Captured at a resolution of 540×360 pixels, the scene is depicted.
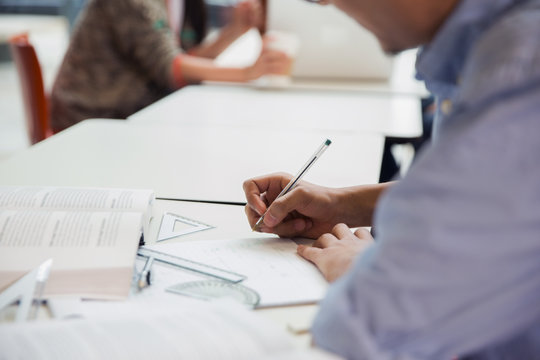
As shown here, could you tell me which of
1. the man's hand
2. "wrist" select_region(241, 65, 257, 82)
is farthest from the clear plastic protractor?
"wrist" select_region(241, 65, 257, 82)

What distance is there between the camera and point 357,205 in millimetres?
1059

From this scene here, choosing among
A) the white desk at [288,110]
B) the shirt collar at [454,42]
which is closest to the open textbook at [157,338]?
the shirt collar at [454,42]

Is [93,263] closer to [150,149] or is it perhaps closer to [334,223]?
[334,223]

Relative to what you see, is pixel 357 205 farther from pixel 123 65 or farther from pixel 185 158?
pixel 123 65

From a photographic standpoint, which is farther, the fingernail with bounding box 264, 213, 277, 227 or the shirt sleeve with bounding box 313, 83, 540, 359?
the fingernail with bounding box 264, 213, 277, 227

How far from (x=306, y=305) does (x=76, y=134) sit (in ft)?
3.86

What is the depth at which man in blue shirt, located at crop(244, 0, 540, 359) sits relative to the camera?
0.51 meters

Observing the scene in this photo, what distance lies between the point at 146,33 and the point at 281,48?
0.52 m

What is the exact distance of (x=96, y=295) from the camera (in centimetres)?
76

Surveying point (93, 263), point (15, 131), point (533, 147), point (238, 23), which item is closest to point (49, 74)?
point (15, 131)

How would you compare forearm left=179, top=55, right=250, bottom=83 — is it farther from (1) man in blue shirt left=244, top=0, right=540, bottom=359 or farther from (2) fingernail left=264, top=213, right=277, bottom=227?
(1) man in blue shirt left=244, top=0, right=540, bottom=359

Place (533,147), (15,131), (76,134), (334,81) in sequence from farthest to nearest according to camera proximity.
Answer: (15,131) < (334,81) < (76,134) < (533,147)

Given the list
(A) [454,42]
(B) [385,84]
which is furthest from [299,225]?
(B) [385,84]

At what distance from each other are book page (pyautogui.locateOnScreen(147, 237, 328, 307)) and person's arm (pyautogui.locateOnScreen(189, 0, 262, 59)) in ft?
6.42
